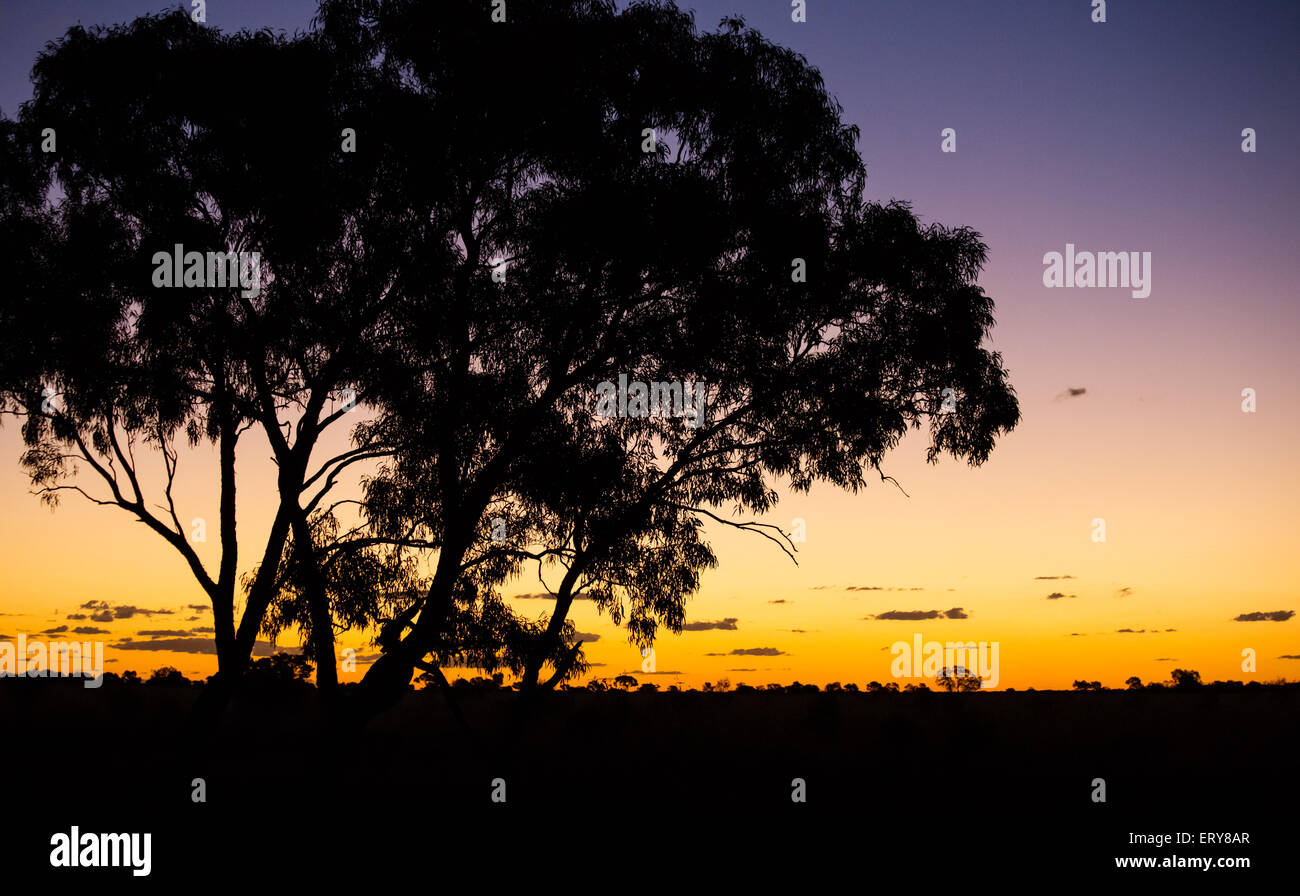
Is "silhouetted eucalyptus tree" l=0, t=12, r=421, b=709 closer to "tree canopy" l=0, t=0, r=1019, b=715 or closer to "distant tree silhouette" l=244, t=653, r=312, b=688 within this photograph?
"tree canopy" l=0, t=0, r=1019, b=715

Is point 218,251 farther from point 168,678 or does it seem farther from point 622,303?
point 168,678

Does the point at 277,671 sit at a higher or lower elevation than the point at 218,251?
lower

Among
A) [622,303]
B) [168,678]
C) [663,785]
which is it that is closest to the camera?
[622,303]

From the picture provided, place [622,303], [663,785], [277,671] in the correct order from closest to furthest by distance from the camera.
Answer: [622,303] → [663,785] → [277,671]

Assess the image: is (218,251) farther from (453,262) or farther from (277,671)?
(277,671)

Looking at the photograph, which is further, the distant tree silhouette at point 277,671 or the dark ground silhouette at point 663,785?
the distant tree silhouette at point 277,671

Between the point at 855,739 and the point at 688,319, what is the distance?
2024 centimetres

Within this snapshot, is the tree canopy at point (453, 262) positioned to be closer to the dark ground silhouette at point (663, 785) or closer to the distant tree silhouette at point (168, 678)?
the dark ground silhouette at point (663, 785)

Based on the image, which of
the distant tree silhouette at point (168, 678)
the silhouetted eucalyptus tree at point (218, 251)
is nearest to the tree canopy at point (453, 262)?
the silhouetted eucalyptus tree at point (218, 251)

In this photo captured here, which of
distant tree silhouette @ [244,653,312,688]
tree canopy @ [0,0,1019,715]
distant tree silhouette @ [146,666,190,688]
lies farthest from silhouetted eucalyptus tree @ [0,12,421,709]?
distant tree silhouette @ [146,666,190,688]

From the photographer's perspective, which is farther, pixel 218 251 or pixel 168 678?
pixel 168 678

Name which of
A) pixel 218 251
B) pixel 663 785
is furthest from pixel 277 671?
pixel 218 251

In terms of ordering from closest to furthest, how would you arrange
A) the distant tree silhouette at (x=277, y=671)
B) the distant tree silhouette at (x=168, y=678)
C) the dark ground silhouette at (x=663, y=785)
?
the dark ground silhouette at (x=663, y=785), the distant tree silhouette at (x=277, y=671), the distant tree silhouette at (x=168, y=678)

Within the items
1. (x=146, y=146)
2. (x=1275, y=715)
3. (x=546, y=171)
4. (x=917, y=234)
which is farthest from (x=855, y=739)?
(x=146, y=146)
